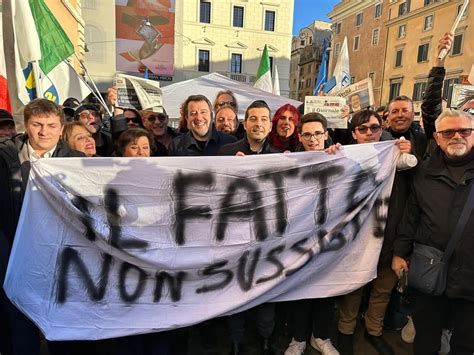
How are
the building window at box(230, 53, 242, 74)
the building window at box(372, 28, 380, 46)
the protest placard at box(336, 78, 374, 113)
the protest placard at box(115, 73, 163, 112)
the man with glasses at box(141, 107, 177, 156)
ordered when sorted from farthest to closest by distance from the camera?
the building window at box(372, 28, 380, 46), the building window at box(230, 53, 242, 74), the protest placard at box(115, 73, 163, 112), the protest placard at box(336, 78, 374, 113), the man with glasses at box(141, 107, 177, 156)

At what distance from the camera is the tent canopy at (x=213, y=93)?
8242 mm

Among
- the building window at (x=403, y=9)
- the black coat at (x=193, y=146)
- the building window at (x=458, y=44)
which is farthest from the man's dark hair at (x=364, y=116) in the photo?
the building window at (x=403, y=9)

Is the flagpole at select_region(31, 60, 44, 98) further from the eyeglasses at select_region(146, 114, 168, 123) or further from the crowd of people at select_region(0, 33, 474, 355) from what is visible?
the eyeglasses at select_region(146, 114, 168, 123)

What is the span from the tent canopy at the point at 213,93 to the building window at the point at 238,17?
2335 centimetres

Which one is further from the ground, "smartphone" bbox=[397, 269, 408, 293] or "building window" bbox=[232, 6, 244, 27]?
"building window" bbox=[232, 6, 244, 27]

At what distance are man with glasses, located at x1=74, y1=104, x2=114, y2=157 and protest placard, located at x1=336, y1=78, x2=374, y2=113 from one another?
2880 millimetres

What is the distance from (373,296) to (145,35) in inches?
964

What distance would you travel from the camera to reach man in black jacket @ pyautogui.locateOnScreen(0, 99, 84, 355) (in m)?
2.14

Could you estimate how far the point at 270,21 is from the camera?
30.8 m

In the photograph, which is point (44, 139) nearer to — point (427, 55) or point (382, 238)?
point (382, 238)

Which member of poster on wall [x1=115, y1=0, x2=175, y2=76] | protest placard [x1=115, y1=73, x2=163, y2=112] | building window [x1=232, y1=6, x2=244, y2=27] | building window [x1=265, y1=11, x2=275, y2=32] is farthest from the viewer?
building window [x1=265, y1=11, x2=275, y2=32]

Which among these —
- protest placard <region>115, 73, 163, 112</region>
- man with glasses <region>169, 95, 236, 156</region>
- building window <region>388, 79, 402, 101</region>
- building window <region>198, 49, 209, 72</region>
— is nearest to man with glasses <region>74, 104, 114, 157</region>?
protest placard <region>115, 73, 163, 112</region>

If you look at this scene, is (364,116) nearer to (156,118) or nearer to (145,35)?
(156,118)

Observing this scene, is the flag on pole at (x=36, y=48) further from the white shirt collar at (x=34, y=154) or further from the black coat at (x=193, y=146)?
the black coat at (x=193, y=146)
